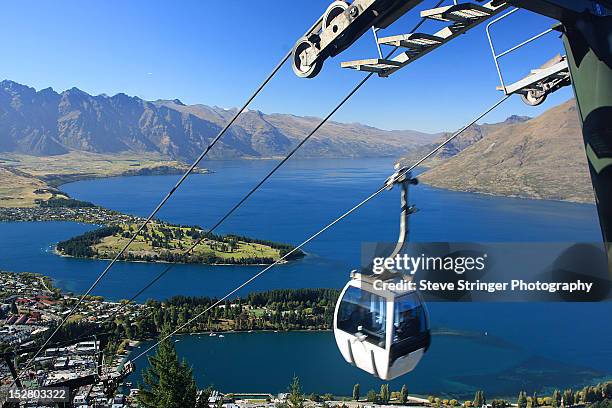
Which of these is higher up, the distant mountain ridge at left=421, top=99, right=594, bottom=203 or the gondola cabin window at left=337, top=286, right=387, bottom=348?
the distant mountain ridge at left=421, top=99, right=594, bottom=203

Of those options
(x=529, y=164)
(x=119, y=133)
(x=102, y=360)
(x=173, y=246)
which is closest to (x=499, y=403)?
(x=102, y=360)

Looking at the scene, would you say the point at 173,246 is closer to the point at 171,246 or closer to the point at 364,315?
the point at 171,246

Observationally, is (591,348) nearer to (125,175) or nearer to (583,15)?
(583,15)

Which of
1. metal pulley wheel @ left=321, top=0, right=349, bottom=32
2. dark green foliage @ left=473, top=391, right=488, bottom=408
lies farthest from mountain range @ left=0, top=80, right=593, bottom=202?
metal pulley wheel @ left=321, top=0, right=349, bottom=32

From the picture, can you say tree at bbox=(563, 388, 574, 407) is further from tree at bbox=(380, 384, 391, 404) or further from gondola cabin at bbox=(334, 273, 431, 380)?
gondola cabin at bbox=(334, 273, 431, 380)

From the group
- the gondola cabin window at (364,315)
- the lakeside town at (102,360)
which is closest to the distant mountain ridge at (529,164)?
the lakeside town at (102,360)

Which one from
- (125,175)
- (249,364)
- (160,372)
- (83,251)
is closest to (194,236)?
(83,251)
